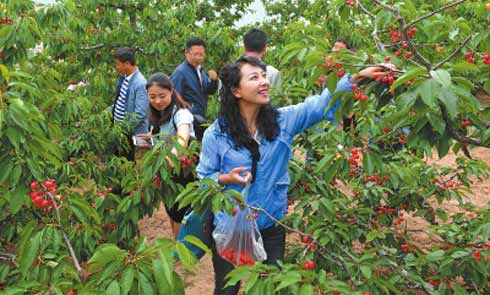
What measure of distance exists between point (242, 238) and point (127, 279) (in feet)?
3.05

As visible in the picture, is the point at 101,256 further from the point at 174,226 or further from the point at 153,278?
the point at 174,226

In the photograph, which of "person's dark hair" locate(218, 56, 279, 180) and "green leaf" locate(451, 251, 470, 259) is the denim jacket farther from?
"green leaf" locate(451, 251, 470, 259)

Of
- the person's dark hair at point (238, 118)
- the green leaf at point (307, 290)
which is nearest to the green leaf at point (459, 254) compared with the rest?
the person's dark hair at point (238, 118)

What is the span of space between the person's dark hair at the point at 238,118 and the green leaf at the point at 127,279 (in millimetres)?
997

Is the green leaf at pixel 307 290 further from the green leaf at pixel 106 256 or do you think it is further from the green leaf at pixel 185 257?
the green leaf at pixel 106 256

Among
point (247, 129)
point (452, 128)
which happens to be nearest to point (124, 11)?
point (247, 129)

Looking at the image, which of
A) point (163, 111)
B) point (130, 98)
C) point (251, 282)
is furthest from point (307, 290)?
point (130, 98)

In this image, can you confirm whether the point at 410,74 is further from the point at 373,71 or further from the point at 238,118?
the point at 238,118

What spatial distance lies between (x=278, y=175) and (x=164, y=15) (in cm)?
472

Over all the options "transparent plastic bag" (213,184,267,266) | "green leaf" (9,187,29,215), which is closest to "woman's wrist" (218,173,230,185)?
"transparent plastic bag" (213,184,267,266)

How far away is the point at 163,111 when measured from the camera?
3.64 metres

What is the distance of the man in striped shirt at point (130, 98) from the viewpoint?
4887mm

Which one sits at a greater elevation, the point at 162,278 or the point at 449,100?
the point at 449,100

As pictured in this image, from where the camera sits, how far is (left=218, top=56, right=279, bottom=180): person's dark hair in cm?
250
